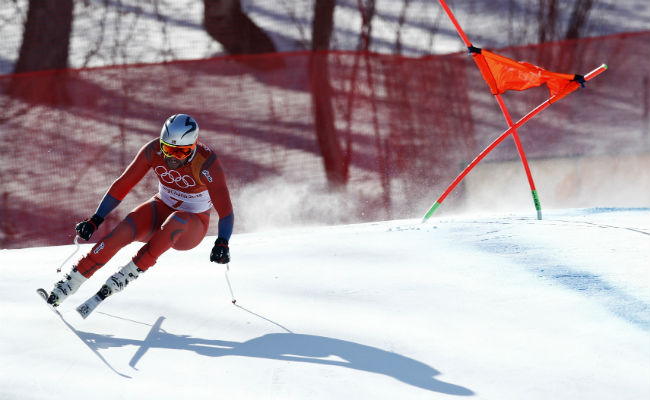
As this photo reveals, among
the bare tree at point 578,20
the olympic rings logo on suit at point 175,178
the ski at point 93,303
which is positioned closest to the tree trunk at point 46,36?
the olympic rings logo on suit at point 175,178

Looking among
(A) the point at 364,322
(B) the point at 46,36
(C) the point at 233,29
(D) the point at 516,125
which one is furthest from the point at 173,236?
(B) the point at 46,36

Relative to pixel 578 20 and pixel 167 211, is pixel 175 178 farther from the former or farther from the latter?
pixel 578 20

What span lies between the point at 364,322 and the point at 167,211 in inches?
61.0

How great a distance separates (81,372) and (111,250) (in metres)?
0.99

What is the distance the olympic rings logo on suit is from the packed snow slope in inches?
29.6

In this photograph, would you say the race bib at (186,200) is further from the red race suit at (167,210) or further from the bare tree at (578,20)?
the bare tree at (578,20)

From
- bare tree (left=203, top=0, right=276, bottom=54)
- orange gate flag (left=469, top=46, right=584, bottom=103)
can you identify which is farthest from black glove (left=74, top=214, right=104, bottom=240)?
bare tree (left=203, top=0, right=276, bottom=54)

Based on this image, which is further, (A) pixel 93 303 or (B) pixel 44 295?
(B) pixel 44 295

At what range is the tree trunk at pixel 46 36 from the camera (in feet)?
27.8

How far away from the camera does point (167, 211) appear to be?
4906 mm

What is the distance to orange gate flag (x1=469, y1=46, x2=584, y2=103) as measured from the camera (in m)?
5.76

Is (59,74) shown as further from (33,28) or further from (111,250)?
(111,250)

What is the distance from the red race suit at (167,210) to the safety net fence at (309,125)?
10.4 feet

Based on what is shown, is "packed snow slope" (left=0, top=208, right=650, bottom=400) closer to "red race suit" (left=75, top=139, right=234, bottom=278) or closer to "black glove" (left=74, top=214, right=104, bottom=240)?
"red race suit" (left=75, top=139, right=234, bottom=278)
